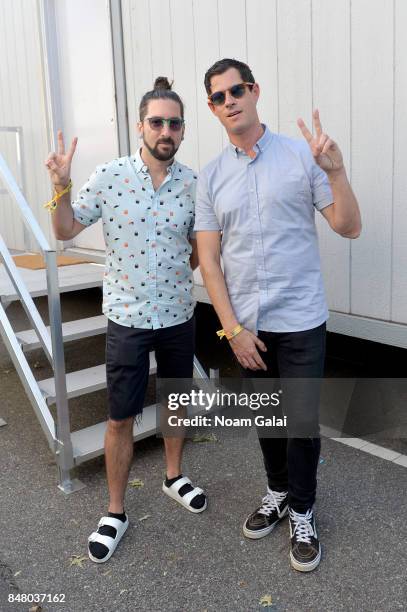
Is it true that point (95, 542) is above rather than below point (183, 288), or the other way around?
below

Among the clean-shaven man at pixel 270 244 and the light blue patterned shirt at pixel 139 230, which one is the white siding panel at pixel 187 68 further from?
the clean-shaven man at pixel 270 244

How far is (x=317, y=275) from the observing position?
216 cm

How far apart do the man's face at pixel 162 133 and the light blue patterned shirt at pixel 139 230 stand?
0.09 meters

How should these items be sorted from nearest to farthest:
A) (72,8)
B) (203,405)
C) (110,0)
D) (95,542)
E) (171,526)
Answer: (95,542)
(171,526)
(203,405)
(110,0)
(72,8)

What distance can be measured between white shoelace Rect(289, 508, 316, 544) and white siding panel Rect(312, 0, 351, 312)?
114cm

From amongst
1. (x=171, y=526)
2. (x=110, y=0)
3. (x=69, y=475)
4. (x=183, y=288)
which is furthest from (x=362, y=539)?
(x=110, y=0)

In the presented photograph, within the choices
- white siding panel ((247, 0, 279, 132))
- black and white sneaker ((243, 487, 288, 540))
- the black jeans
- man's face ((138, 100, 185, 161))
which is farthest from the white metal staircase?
white siding panel ((247, 0, 279, 132))

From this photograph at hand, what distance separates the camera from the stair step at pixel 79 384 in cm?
314

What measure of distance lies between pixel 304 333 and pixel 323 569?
3.00 ft

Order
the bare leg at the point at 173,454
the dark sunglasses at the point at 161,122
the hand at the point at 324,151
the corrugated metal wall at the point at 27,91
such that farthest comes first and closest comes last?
the corrugated metal wall at the point at 27,91 → the bare leg at the point at 173,454 → the dark sunglasses at the point at 161,122 → the hand at the point at 324,151

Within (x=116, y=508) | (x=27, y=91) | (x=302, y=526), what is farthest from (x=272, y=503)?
(x=27, y=91)

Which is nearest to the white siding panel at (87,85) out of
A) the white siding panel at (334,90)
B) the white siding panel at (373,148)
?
the white siding panel at (334,90)

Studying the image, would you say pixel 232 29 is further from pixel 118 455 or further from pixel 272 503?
pixel 272 503

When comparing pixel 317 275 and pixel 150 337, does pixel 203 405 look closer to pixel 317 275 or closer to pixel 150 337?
pixel 150 337
